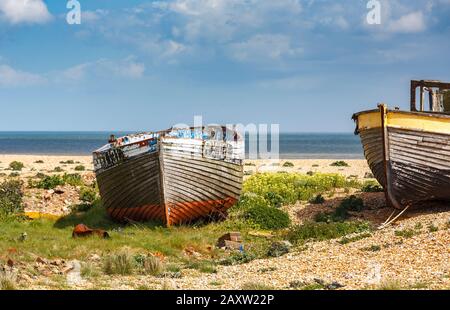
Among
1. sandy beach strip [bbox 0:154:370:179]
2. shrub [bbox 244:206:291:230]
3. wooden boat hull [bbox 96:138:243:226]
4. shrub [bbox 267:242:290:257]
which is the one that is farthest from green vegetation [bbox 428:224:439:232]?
sandy beach strip [bbox 0:154:370:179]

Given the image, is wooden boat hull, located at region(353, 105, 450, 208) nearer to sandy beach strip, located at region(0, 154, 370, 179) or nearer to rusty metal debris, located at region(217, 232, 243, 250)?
rusty metal debris, located at region(217, 232, 243, 250)

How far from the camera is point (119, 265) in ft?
41.9

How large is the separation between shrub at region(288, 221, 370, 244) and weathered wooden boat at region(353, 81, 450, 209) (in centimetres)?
219

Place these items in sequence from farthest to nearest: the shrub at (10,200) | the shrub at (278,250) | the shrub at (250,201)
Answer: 1. the shrub at (250,201)
2. the shrub at (10,200)
3. the shrub at (278,250)

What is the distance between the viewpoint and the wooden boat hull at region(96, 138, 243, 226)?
1817 cm

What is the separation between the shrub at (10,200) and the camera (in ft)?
67.6

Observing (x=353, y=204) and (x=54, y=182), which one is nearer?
(x=353, y=204)

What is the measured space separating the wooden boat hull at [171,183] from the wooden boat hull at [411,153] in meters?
4.40

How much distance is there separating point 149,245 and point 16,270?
174 inches

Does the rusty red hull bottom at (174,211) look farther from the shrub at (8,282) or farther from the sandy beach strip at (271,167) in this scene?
the sandy beach strip at (271,167)

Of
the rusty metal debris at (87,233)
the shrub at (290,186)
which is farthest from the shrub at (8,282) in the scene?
the shrub at (290,186)

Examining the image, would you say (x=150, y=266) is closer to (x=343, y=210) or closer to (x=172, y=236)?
(x=172, y=236)

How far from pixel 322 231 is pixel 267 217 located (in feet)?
9.59

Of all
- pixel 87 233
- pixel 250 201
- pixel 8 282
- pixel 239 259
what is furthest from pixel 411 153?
pixel 8 282
